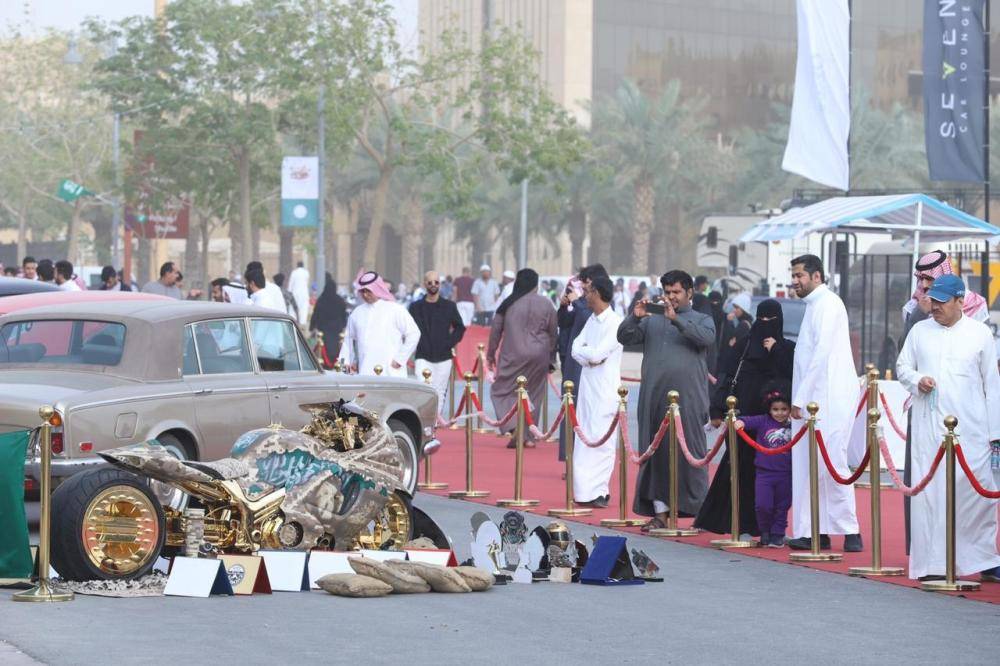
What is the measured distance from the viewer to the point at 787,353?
479 inches

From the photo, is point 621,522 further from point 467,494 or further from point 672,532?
point 467,494

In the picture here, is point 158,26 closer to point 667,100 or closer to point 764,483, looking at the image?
point 667,100

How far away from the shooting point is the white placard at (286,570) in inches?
374

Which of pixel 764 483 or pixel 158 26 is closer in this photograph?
pixel 764 483

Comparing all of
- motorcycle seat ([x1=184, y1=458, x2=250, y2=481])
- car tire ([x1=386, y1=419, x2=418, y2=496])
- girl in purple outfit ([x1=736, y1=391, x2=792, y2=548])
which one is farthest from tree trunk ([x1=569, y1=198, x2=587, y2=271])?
motorcycle seat ([x1=184, y1=458, x2=250, y2=481])

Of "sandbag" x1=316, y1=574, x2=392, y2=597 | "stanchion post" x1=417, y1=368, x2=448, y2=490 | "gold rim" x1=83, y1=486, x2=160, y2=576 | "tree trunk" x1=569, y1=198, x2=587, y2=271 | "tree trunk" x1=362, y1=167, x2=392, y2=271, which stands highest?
"tree trunk" x1=569, y1=198, x2=587, y2=271

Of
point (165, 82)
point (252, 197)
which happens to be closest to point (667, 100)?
point (252, 197)

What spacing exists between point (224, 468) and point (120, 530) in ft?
2.44

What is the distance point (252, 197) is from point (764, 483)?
4449 centimetres

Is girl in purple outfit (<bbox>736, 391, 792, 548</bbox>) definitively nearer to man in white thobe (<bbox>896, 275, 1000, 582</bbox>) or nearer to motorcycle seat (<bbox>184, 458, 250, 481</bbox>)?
man in white thobe (<bbox>896, 275, 1000, 582</bbox>)

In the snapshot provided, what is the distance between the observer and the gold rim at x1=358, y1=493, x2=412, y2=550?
1056cm

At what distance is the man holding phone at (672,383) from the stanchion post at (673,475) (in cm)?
10

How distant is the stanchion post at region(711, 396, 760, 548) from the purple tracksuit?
124 mm

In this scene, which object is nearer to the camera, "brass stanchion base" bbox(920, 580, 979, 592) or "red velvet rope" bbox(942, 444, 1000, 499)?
"red velvet rope" bbox(942, 444, 1000, 499)
